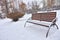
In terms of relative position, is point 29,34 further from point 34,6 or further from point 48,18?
point 34,6

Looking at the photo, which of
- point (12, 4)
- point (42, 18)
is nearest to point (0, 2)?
point (12, 4)

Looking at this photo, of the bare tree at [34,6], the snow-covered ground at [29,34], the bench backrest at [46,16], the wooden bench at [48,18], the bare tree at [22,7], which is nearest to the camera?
the snow-covered ground at [29,34]

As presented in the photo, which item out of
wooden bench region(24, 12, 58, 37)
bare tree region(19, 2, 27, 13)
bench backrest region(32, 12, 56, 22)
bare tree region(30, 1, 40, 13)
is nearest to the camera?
wooden bench region(24, 12, 58, 37)

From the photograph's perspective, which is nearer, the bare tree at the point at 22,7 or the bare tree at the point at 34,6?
the bare tree at the point at 34,6

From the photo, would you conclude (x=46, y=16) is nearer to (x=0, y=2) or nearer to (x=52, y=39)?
(x=52, y=39)

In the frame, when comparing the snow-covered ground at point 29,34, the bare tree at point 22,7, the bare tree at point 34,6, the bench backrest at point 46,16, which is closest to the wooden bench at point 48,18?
the bench backrest at point 46,16

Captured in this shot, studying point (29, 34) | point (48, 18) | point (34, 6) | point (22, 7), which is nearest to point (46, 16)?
point (48, 18)

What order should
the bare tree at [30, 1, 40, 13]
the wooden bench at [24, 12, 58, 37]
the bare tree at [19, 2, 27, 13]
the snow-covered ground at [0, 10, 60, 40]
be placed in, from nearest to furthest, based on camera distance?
the snow-covered ground at [0, 10, 60, 40], the wooden bench at [24, 12, 58, 37], the bare tree at [30, 1, 40, 13], the bare tree at [19, 2, 27, 13]

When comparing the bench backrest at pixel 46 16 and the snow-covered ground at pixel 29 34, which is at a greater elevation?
the bench backrest at pixel 46 16

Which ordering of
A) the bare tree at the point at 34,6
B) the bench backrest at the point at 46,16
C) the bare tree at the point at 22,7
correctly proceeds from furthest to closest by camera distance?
the bare tree at the point at 22,7
the bare tree at the point at 34,6
the bench backrest at the point at 46,16

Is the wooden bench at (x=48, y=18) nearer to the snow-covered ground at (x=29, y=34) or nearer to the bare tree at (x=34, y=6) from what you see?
the snow-covered ground at (x=29, y=34)

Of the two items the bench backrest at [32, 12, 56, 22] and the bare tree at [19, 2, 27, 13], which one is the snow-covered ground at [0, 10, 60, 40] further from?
the bare tree at [19, 2, 27, 13]

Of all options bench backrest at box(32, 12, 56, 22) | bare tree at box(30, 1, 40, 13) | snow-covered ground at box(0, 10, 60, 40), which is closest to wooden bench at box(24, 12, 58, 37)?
bench backrest at box(32, 12, 56, 22)

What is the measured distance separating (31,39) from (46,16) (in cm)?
130
